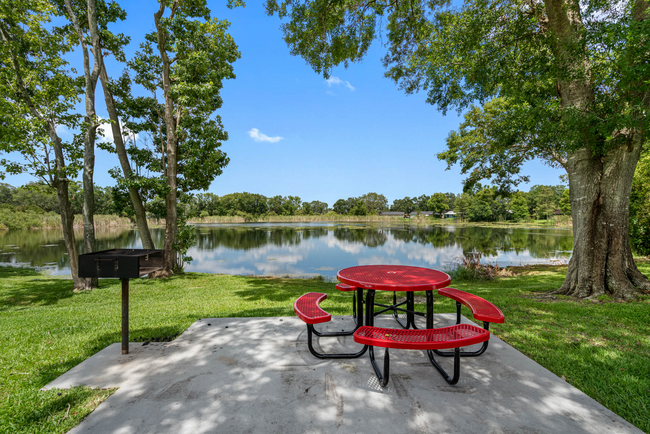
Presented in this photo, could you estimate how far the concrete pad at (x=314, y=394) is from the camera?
1.79m

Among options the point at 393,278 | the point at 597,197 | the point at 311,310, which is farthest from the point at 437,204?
the point at 311,310

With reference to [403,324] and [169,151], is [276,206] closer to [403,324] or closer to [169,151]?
[169,151]

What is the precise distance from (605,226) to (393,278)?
4910 millimetres

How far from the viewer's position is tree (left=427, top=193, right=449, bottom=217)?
271 feet

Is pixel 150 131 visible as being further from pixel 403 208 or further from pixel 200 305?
pixel 403 208

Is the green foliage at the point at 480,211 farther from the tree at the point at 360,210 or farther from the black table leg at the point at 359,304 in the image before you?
the black table leg at the point at 359,304

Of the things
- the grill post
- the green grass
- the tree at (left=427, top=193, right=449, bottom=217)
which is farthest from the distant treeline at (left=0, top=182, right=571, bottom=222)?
the grill post

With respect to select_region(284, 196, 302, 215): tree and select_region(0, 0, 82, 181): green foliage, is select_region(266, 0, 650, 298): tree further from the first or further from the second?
select_region(284, 196, 302, 215): tree

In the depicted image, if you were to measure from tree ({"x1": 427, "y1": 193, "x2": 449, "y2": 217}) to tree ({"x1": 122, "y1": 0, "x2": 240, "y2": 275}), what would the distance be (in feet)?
266

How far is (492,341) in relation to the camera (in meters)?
3.17

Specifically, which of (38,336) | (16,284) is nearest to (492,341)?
(38,336)

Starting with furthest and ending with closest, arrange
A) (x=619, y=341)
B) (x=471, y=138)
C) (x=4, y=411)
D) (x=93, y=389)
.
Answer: (x=471, y=138) < (x=619, y=341) < (x=93, y=389) < (x=4, y=411)

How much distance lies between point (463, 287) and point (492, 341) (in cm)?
484

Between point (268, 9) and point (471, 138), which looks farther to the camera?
point (471, 138)
